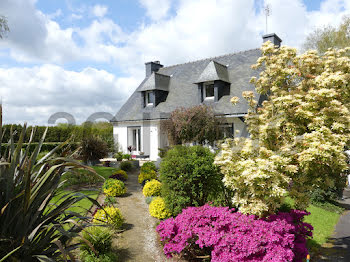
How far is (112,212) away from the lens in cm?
616

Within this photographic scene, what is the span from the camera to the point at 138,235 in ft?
20.1

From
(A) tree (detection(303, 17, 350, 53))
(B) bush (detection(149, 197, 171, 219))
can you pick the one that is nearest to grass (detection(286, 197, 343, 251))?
(B) bush (detection(149, 197, 171, 219))

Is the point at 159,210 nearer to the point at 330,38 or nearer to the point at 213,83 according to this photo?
the point at 213,83

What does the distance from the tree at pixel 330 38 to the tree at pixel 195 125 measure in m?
15.8

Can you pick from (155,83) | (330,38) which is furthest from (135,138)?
(330,38)

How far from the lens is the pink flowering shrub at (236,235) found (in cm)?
436

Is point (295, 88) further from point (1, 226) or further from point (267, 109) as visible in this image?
point (1, 226)

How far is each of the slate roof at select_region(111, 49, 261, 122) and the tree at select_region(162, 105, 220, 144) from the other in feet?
7.17

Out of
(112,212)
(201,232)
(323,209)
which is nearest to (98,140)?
(112,212)

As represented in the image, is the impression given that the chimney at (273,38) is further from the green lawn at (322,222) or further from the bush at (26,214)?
the bush at (26,214)

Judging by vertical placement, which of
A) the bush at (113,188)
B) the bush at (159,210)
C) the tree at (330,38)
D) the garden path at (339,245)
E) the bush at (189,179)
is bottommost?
the garden path at (339,245)

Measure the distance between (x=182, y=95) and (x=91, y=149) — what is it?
29.2 ft

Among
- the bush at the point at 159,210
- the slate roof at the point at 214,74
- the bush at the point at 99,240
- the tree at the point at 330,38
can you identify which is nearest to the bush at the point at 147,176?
the bush at the point at 159,210

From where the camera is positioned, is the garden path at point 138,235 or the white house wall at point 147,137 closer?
the garden path at point 138,235
